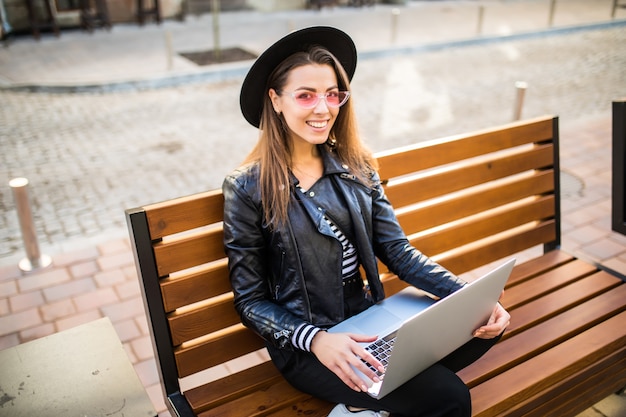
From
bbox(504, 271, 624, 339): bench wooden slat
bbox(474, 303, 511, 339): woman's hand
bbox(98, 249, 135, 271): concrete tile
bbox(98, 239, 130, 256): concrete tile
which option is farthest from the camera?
bbox(98, 239, 130, 256): concrete tile

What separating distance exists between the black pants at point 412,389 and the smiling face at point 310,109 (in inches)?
34.0

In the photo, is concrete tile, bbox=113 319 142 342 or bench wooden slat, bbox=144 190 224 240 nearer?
bench wooden slat, bbox=144 190 224 240

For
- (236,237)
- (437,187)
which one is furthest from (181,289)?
(437,187)

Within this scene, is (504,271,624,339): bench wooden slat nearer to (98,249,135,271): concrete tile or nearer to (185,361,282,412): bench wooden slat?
(185,361,282,412): bench wooden slat

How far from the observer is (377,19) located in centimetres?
1716

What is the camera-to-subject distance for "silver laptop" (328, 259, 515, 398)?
6.18 ft

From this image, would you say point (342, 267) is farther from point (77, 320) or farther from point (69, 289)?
point (69, 289)

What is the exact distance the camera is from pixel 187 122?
8.47m


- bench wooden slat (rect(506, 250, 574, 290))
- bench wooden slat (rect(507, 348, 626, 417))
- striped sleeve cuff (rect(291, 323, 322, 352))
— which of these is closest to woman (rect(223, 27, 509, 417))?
striped sleeve cuff (rect(291, 323, 322, 352))

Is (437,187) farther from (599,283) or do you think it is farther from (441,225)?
(599,283)

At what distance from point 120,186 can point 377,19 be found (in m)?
12.6

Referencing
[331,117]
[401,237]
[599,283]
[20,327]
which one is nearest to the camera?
[331,117]

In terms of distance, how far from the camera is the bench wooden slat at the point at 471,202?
3072 mm

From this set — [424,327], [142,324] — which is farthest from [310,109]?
[142,324]
